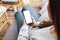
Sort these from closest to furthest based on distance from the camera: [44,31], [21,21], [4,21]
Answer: [44,31] < [21,21] < [4,21]

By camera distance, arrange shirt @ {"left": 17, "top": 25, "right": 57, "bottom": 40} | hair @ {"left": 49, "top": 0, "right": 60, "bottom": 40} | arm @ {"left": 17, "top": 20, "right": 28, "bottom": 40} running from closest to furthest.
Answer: hair @ {"left": 49, "top": 0, "right": 60, "bottom": 40} < shirt @ {"left": 17, "top": 25, "right": 57, "bottom": 40} < arm @ {"left": 17, "top": 20, "right": 28, "bottom": 40}

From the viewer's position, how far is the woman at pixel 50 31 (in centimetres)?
56

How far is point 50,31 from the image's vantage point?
92 centimetres

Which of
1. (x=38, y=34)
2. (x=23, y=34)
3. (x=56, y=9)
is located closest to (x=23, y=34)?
(x=23, y=34)

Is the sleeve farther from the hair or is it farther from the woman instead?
the hair

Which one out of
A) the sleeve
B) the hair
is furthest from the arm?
the hair

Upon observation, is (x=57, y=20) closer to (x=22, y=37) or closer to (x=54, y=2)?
(x=54, y=2)

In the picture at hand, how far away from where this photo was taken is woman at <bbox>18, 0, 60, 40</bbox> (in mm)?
565

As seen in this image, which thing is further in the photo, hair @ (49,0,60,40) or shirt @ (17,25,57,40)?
shirt @ (17,25,57,40)

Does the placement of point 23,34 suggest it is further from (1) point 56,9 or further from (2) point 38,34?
(1) point 56,9

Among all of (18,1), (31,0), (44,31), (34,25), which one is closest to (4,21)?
(18,1)

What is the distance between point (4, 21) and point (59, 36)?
2.50m

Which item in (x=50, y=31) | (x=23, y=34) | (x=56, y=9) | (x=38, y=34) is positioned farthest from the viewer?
(x=23, y=34)

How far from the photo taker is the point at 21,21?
160cm
